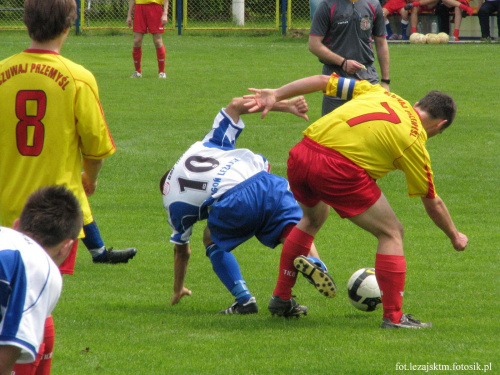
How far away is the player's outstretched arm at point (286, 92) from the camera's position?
18.0ft

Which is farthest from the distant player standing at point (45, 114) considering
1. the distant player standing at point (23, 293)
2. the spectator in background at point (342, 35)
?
the spectator in background at point (342, 35)

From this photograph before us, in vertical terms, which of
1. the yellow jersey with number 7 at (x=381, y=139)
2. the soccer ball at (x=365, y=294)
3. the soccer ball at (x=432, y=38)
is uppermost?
the yellow jersey with number 7 at (x=381, y=139)

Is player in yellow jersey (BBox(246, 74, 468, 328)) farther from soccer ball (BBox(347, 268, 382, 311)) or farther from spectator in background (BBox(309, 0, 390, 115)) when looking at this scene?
spectator in background (BBox(309, 0, 390, 115))

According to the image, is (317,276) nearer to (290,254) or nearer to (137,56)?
(290,254)

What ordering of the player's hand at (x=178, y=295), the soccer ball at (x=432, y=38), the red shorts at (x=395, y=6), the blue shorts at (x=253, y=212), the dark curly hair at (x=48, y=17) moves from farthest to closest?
the red shorts at (x=395, y=6) < the soccer ball at (x=432, y=38) < the player's hand at (x=178, y=295) < the blue shorts at (x=253, y=212) < the dark curly hair at (x=48, y=17)

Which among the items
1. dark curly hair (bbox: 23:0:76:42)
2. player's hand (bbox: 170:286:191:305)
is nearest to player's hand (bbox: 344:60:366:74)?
player's hand (bbox: 170:286:191:305)

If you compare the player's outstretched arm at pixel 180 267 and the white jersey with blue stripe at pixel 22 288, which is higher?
the white jersey with blue stripe at pixel 22 288

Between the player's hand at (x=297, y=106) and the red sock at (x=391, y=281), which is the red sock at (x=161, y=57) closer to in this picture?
the player's hand at (x=297, y=106)

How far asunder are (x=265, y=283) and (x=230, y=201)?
1.31 meters

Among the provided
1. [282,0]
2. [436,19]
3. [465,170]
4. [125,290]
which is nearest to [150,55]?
[282,0]

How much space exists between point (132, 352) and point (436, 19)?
21944mm

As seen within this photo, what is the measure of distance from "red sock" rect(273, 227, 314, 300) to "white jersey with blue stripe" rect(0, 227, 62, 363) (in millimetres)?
2821

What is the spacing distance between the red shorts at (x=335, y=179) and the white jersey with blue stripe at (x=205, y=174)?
1.47ft

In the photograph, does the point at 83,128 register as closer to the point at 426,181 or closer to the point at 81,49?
the point at 426,181
